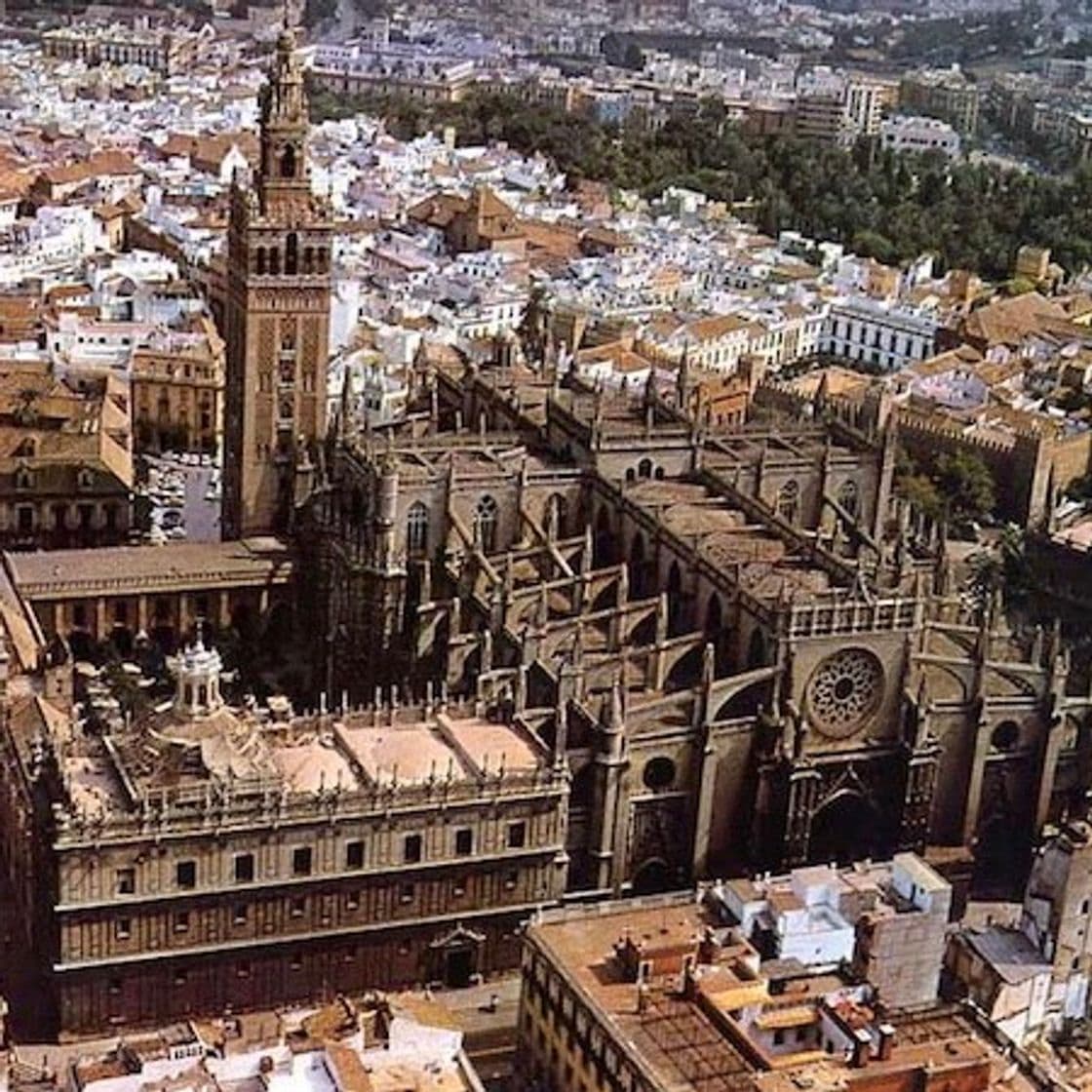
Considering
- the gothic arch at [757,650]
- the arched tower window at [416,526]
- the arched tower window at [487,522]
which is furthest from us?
the arched tower window at [487,522]

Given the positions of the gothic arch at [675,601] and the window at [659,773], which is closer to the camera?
the window at [659,773]

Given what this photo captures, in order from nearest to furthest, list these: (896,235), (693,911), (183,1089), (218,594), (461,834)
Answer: (183,1089), (693,911), (461,834), (218,594), (896,235)

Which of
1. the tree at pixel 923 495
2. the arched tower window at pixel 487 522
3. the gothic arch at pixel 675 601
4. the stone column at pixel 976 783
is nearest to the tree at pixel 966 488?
the tree at pixel 923 495

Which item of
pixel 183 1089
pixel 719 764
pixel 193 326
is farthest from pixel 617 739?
pixel 193 326

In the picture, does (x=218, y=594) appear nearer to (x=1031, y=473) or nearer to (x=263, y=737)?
(x=263, y=737)

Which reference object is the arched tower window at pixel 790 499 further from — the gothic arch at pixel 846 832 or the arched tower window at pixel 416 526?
the gothic arch at pixel 846 832

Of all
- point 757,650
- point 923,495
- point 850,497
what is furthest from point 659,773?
point 923,495
